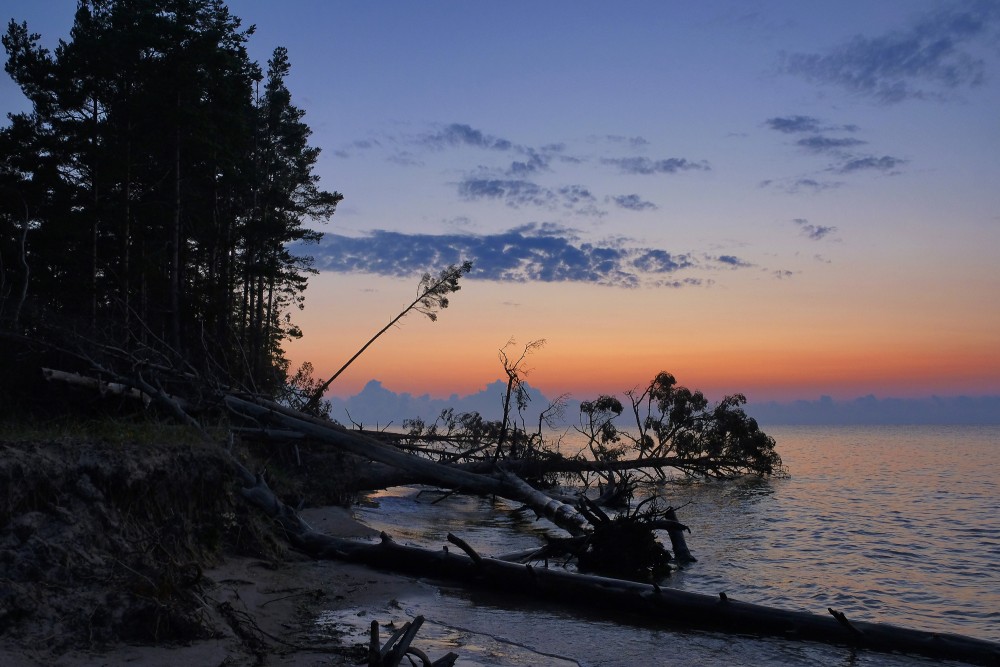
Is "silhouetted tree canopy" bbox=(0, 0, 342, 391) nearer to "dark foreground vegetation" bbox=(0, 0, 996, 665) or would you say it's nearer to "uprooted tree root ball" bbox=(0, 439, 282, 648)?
"dark foreground vegetation" bbox=(0, 0, 996, 665)

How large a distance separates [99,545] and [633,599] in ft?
19.9

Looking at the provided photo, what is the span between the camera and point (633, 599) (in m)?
9.52

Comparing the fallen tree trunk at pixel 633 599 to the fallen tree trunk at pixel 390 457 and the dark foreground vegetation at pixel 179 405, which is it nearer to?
the dark foreground vegetation at pixel 179 405

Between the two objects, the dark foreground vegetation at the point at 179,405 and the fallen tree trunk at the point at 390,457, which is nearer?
the dark foreground vegetation at the point at 179,405

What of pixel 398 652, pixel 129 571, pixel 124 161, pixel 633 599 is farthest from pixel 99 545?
pixel 124 161

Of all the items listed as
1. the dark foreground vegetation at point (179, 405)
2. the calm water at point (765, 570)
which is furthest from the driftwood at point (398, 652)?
the calm water at point (765, 570)

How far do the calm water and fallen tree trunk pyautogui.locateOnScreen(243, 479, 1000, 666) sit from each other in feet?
0.68

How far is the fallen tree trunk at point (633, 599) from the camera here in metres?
8.17

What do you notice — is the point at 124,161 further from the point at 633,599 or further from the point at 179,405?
the point at 633,599

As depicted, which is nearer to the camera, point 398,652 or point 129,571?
point 398,652

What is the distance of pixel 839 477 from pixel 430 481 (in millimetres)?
31105

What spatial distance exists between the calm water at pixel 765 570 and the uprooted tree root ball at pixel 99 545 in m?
2.00

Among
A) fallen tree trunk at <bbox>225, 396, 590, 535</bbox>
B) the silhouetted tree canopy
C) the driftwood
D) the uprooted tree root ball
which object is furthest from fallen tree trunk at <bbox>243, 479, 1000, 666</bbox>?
the silhouetted tree canopy

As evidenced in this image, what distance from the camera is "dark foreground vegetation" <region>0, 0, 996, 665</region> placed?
6.89 m
